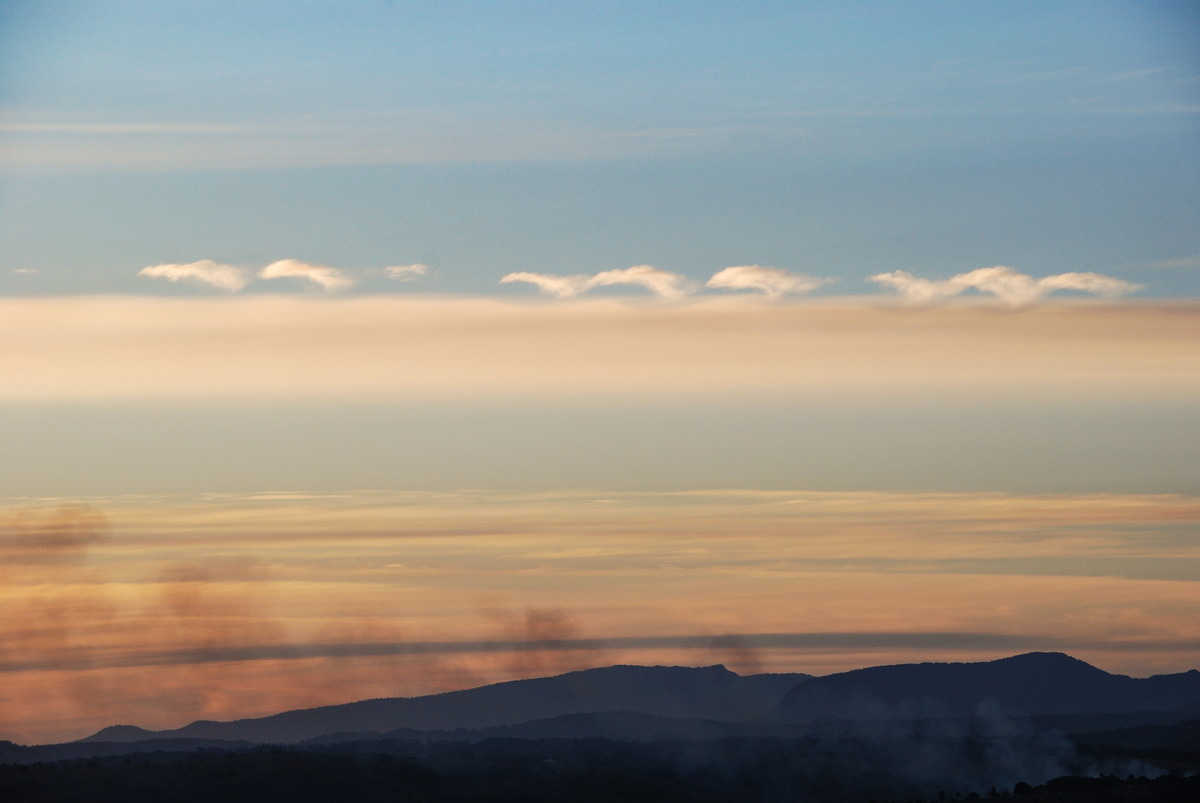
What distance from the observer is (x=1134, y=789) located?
175750mm

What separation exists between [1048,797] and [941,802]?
28.1 m

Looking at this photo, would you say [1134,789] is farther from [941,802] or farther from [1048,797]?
[941,802]

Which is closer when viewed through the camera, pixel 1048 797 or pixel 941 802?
pixel 1048 797

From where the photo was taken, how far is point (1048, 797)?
566 ft

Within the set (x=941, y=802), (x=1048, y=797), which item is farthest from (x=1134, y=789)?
(x=941, y=802)

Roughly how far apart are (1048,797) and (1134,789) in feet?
34.1

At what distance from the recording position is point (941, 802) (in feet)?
653

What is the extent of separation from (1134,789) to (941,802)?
28.9 metres

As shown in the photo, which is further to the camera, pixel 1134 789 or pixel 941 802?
pixel 941 802
